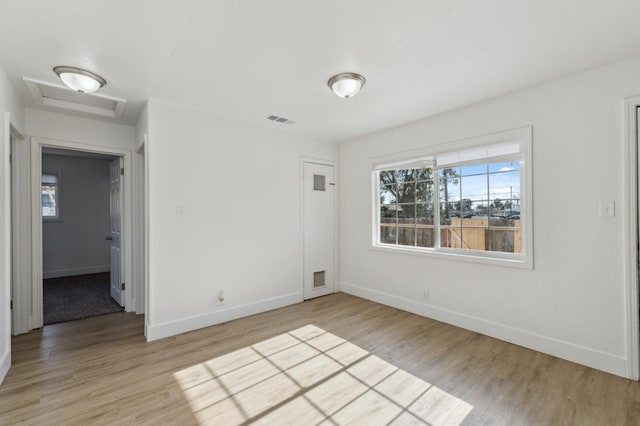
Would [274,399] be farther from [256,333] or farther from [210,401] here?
[256,333]

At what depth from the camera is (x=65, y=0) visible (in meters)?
1.67

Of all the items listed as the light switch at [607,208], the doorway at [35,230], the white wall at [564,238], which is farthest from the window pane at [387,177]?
the doorway at [35,230]

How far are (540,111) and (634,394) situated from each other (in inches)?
94.3

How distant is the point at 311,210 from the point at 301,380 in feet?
8.66

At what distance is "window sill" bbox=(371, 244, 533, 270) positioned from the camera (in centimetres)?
291

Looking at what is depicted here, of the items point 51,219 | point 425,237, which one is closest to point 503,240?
point 425,237

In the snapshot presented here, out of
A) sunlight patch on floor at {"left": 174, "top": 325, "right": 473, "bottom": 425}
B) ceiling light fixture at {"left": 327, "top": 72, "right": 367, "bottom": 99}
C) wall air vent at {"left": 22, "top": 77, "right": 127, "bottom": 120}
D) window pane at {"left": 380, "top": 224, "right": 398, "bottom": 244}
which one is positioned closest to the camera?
sunlight patch on floor at {"left": 174, "top": 325, "right": 473, "bottom": 425}

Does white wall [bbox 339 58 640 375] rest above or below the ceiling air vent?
below

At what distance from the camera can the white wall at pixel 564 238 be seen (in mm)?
2396

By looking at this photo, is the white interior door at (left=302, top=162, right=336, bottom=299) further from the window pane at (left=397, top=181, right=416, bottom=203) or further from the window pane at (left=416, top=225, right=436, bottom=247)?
the window pane at (left=416, top=225, right=436, bottom=247)

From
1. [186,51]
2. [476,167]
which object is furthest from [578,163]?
[186,51]

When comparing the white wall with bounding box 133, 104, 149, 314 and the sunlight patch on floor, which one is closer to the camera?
the sunlight patch on floor

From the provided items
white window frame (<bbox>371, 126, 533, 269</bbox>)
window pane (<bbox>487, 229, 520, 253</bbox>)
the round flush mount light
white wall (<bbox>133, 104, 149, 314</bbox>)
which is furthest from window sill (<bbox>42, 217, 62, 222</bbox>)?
window pane (<bbox>487, 229, 520, 253</bbox>)

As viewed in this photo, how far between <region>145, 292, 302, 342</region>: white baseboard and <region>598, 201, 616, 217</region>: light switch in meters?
3.55
